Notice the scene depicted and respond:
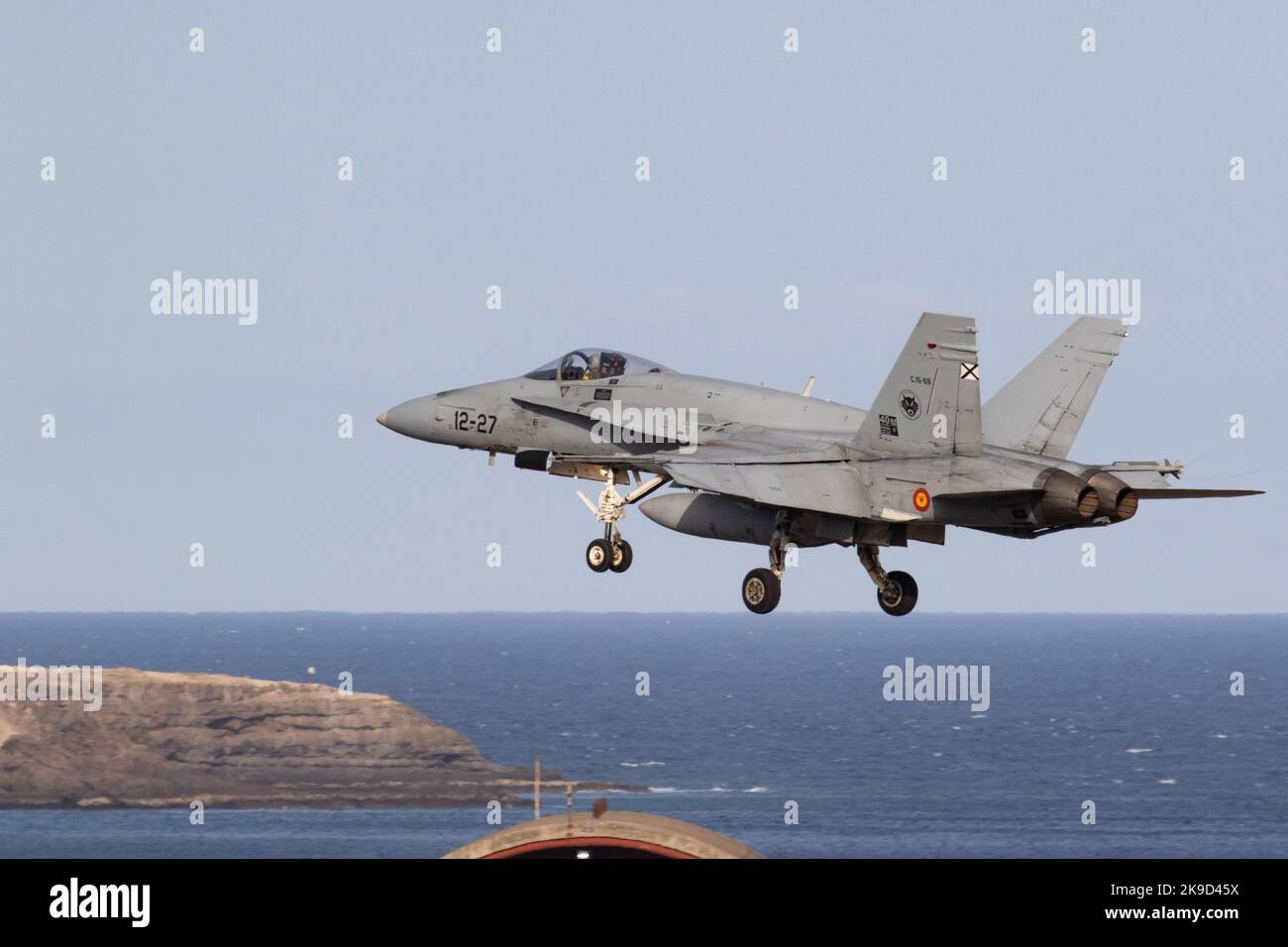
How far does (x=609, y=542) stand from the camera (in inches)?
1431

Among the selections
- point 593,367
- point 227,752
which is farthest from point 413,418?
point 227,752

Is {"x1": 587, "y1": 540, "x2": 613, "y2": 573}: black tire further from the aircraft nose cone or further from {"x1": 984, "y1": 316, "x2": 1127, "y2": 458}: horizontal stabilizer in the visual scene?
{"x1": 984, "y1": 316, "x2": 1127, "y2": 458}: horizontal stabilizer

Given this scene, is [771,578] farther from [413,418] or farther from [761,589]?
[413,418]

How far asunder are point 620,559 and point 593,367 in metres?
4.29

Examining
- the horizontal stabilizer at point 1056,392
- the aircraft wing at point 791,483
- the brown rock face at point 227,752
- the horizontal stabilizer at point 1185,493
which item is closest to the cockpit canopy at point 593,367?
the aircraft wing at point 791,483

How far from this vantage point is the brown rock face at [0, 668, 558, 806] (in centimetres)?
15888

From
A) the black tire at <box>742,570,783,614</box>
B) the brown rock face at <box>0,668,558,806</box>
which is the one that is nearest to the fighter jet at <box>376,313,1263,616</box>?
the black tire at <box>742,570,783,614</box>

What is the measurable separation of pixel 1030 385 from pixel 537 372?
1015 centimetres

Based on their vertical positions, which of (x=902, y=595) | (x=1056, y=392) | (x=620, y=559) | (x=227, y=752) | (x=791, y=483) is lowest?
(x=227, y=752)

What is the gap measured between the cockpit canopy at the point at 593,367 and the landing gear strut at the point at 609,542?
264 centimetres

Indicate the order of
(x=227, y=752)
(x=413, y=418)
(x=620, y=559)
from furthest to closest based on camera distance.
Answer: (x=227, y=752) → (x=413, y=418) → (x=620, y=559)


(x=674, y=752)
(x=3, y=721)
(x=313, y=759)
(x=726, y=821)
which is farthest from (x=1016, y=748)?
(x=3, y=721)

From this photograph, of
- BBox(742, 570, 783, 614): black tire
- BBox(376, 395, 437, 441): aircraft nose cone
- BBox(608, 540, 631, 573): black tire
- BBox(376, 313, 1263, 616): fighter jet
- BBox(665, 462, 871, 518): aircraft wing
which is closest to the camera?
BBox(376, 313, 1263, 616): fighter jet

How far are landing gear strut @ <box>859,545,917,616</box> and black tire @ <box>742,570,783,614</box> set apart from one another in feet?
5.82
